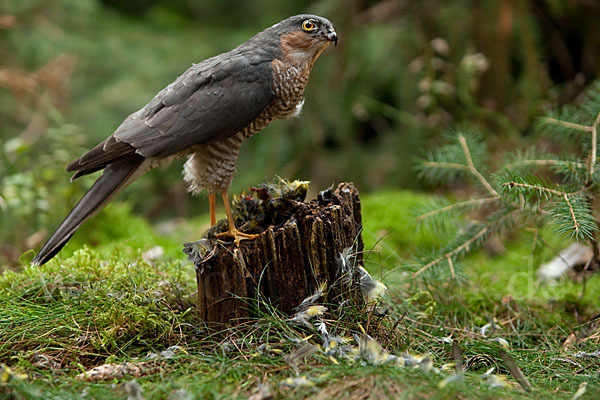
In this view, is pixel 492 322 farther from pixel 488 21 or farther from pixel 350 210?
pixel 488 21

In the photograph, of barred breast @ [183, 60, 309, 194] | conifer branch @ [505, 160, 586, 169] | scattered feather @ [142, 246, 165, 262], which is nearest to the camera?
barred breast @ [183, 60, 309, 194]

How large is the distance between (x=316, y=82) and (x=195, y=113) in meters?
3.11

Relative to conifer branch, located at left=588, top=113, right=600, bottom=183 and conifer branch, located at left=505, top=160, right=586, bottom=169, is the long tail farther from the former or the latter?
conifer branch, located at left=588, top=113, right=600, bottom=183

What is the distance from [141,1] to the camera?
9.00 metres

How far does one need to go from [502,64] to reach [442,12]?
2.48ft

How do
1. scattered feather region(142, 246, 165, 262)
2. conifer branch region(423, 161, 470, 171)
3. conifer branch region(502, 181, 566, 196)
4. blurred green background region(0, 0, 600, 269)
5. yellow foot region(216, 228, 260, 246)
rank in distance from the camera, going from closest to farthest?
yellow foot region(216, 228, 260, 246) < conifer branch region(502, 181, 566, 196) < conifer branch region(423, 161, 470, 171) < scattered feather region(142, 246, 165, 262) < blurred green background region(0, 0, 600, 269)

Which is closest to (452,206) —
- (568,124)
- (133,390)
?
(568,124)

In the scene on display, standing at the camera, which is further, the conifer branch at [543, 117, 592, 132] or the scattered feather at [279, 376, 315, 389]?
the conifer branch at [543, 117, 592, 132]

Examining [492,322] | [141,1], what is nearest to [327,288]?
[492,322]

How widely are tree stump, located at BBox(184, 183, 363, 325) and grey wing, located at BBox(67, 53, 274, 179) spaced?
597 millimetres

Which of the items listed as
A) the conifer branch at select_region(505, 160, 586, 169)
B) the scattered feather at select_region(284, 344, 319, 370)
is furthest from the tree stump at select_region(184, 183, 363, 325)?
the conifer branch at select_region(505, 160, 586, 169)

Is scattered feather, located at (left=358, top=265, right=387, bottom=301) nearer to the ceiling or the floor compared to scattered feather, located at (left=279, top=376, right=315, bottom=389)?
nearer to the floor

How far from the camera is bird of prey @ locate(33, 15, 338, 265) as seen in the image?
302 cm

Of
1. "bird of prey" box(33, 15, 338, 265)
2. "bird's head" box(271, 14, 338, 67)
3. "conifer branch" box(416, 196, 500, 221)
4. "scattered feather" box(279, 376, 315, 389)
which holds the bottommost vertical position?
"conifer branch" box(416, 196, 500, 221)
